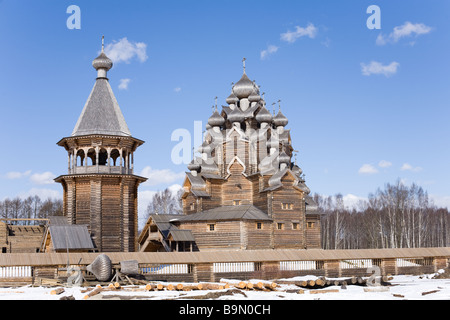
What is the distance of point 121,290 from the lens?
20.1 m

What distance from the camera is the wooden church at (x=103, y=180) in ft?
107

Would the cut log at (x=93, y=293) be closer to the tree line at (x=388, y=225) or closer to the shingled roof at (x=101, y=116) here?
the shingled roof at (x=101, y=116)

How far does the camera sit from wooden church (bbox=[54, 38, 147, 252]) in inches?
1284

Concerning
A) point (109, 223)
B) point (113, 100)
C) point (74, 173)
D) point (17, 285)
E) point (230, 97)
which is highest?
point (230, 97)

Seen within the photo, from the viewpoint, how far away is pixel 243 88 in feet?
157

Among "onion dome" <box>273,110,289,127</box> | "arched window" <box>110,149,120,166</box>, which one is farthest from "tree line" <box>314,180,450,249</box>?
"arched window" <box>110,149,120,166</box>

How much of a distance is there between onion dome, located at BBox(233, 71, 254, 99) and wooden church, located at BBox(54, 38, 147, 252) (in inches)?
590

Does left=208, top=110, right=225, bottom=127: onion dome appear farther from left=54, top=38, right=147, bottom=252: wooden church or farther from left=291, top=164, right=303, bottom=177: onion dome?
left=54, top=38, right=147, bottom=252: wooden church

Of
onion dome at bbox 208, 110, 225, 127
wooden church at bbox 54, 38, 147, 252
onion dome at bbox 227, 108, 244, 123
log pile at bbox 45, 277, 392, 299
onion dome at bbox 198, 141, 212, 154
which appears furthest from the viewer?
onion dome at bbox 208, 110, 225, 127

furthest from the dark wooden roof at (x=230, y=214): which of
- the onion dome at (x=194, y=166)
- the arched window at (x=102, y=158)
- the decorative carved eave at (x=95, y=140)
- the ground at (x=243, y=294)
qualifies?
the ground at (x=243, y=294)

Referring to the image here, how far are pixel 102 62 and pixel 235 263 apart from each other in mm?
17347
